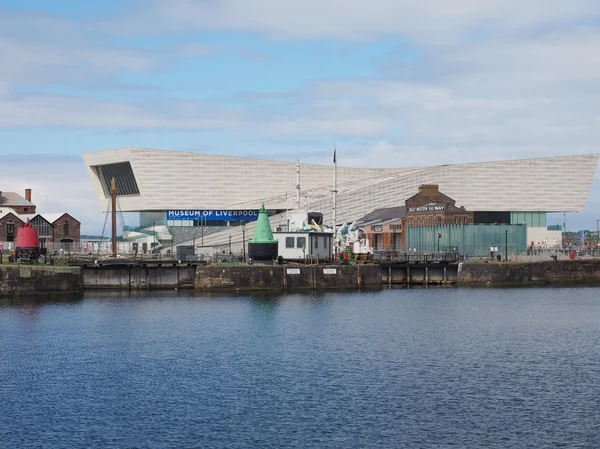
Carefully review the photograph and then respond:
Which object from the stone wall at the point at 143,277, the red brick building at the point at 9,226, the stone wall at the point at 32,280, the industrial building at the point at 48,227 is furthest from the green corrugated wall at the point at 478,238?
the stone wall at the point at 32,280

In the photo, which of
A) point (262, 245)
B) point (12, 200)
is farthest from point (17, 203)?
point (262, 245)

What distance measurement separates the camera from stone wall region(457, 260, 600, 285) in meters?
116

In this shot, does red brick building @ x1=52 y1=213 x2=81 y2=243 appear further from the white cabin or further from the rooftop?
the white cabin

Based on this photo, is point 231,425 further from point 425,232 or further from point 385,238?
point 385,238

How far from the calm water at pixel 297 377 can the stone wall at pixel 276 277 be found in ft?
53.1

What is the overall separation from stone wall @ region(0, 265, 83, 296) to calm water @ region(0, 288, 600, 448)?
7.47m

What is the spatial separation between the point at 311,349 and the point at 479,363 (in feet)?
37.2

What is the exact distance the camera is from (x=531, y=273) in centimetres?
11781

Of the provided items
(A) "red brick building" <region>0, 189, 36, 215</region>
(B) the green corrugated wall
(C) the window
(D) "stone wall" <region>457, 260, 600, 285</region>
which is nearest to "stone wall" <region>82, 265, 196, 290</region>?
A: (D) "stone wall" <region>457, 260, 600, 285</region>

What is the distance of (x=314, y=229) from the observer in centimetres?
11850

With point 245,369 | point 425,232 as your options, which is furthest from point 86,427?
point 425,232

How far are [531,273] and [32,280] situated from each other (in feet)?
208

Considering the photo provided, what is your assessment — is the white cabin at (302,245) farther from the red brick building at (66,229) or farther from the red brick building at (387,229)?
the red brick building at (66,229)

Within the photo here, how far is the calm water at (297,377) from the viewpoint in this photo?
38688 mm
